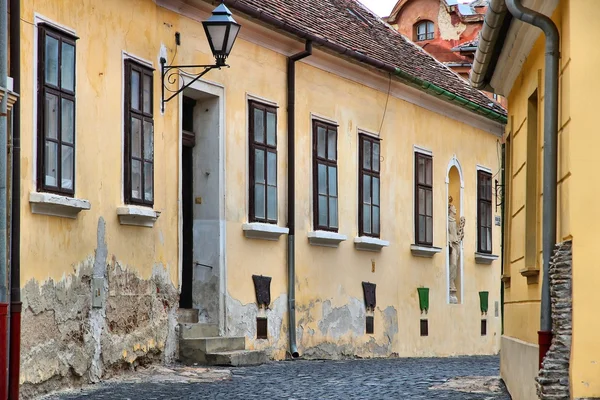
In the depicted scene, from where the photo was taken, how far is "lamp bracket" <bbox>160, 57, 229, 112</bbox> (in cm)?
1408

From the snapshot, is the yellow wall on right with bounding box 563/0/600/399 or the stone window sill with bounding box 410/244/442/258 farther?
the stone window sill with bounding box 410/244/442/258

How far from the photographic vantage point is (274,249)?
16.6 meters

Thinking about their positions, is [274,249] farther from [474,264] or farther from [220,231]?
[474,264]

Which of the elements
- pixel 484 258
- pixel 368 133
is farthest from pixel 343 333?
pixel 484 258

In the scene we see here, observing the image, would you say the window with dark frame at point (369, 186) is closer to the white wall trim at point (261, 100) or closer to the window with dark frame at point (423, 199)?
the window with dark frame at point (423, 199)

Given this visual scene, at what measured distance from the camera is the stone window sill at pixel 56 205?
11.0 m

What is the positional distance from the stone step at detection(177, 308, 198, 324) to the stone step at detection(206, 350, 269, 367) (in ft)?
2.10

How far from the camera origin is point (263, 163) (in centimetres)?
1647

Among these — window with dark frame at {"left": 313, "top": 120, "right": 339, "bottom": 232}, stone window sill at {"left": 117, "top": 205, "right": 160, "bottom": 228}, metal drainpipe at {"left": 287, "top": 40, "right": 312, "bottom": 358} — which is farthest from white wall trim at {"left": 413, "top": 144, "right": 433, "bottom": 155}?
stone window sill at {"left": 117, "top": 205, "right": 160, "bottom": 228}

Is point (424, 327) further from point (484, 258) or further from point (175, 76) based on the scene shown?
point (175, 76)

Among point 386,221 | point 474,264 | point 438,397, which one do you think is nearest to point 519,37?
point 438,397

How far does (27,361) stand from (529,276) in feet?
14.4

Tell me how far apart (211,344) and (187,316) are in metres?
0.70

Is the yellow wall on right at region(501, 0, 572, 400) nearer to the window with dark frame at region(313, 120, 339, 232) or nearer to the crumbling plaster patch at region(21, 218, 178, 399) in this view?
the crumbling plaster patch at region(21, 218, 178, 399)
